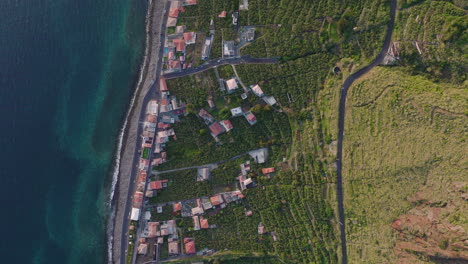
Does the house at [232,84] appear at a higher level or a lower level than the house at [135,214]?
higher

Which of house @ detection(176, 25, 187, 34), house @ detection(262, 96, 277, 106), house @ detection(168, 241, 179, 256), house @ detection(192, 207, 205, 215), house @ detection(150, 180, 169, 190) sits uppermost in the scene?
house @ detection(176, 25, 187, 34)

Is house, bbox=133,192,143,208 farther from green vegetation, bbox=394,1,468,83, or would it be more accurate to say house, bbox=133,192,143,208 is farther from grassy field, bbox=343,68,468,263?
green vegetation, bbox=394,1,468,83

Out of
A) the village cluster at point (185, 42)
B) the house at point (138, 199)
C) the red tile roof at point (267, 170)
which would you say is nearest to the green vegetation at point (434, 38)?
the village cluster at point (185, 42)

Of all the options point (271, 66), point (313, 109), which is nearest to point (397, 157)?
point (313, 109)

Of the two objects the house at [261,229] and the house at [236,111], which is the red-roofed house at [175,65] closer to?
the house at [236,111]

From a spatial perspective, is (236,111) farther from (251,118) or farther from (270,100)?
(270,100)

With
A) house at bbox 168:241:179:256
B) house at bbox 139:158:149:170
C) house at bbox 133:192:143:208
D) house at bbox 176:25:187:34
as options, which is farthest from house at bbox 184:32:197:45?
house at bbox 168:241:179:256
